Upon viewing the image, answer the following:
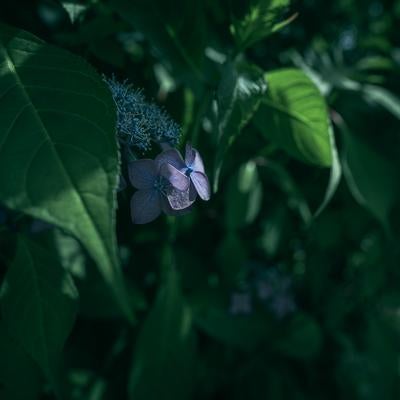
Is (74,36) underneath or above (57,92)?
underneath

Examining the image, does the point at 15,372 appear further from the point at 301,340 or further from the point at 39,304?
the point at 301,340

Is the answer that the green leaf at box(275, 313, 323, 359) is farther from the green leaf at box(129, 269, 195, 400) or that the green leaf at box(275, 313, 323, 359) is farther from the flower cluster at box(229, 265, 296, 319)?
the green leaf at box(129, 269, 195, 400)

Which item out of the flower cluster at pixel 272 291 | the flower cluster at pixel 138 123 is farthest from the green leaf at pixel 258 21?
the flower cluster at pixel 272 291

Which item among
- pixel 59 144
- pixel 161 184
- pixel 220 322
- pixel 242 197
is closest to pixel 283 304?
pixel 220 322

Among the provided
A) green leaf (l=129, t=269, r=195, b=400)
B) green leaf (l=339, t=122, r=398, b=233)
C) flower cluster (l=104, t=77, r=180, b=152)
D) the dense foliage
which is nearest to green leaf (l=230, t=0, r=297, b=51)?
the dense foliage

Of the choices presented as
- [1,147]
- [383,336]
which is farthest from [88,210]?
[383,336]

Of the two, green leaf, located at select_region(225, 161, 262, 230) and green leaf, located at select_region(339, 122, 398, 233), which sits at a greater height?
green leaf, located at select_region(339, 122, 398, 233)

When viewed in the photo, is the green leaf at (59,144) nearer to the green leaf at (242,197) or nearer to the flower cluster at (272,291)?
the green leaf at (242,197)

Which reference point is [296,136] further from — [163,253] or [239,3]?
[163,253]
